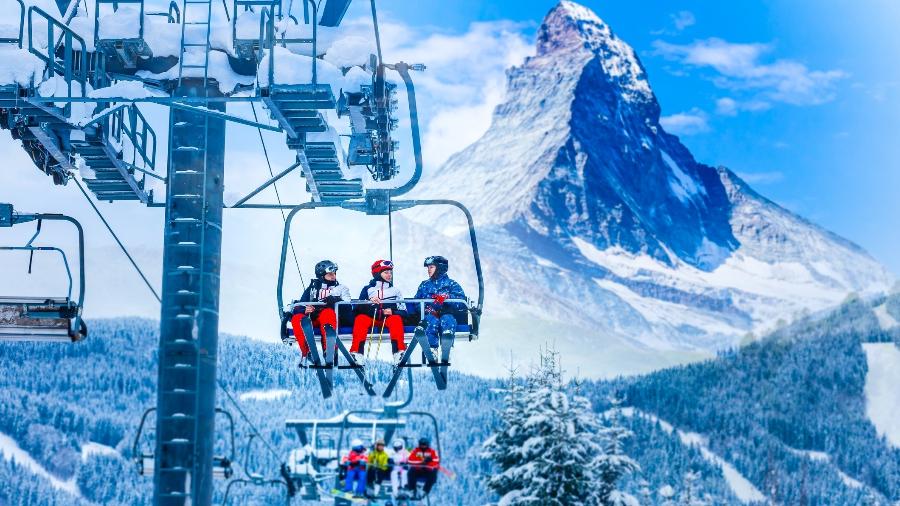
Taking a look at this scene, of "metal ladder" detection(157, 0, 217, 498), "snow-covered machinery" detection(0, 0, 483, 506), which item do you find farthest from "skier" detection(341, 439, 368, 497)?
"metal ladder" detection(157, 0, 217, 498)

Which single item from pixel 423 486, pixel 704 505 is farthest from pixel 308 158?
pixel 704 505

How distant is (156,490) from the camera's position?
1243 cm

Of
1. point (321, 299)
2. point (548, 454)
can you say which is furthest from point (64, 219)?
point (548, 454)

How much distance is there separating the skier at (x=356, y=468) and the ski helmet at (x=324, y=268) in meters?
10.6

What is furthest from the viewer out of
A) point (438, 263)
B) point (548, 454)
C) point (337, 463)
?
point (548, 454)

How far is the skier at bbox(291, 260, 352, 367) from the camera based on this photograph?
13773 mm

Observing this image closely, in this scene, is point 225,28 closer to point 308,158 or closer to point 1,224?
point 308,158

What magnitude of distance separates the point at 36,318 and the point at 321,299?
10.6 feet

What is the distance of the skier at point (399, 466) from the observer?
2342cm

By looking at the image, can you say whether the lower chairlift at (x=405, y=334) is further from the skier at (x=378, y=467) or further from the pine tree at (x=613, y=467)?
the pine tree at (x=613, y=467)

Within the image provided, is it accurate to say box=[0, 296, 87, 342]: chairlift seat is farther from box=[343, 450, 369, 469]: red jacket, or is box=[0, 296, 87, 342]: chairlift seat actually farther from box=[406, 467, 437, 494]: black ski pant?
box=[343, 450, 369, 469]: red jacket

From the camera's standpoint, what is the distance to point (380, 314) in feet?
46.3

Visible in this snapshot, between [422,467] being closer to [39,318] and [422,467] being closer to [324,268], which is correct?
[324,268]

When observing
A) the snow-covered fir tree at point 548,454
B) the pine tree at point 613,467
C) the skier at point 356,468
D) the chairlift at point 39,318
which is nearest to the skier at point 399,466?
the skier at point 356,468
